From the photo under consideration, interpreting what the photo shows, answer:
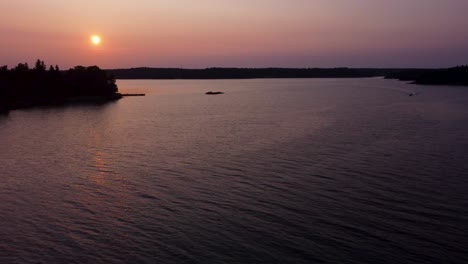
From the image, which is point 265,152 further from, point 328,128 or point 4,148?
point 4,148

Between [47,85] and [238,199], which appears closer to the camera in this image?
[238,199]

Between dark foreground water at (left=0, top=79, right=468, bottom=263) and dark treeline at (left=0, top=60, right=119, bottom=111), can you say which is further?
dark treeline at (left=0, top=60, right=119, bottom=111)

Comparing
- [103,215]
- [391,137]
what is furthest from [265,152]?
[103,215]

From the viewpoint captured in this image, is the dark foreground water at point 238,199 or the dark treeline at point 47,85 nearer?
the dark foreground water at point 238,199
